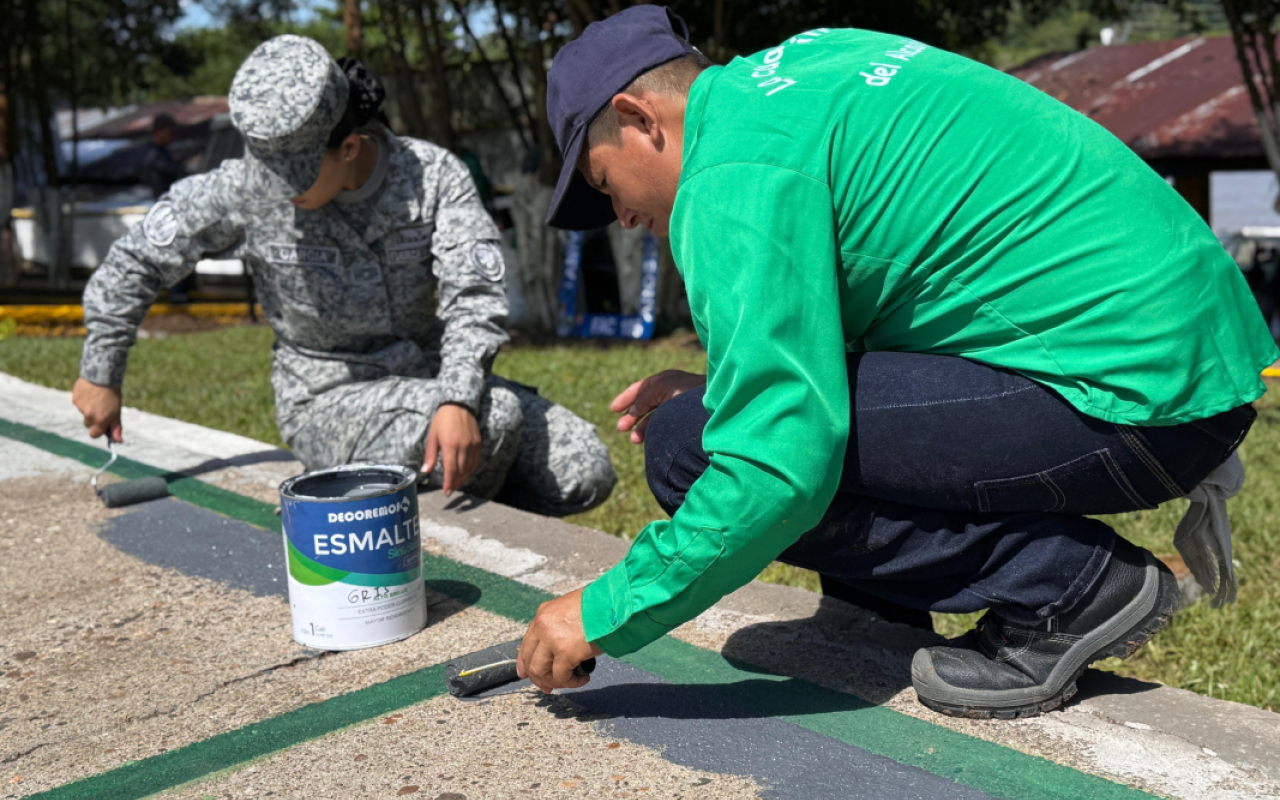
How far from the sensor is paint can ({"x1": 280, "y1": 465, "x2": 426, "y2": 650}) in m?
2.47

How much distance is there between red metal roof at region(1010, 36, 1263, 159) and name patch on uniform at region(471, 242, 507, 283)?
9.18 meters

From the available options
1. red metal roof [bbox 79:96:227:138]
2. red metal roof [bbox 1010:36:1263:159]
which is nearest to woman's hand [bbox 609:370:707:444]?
red metal roof [bbox 1010:36:1263:159]

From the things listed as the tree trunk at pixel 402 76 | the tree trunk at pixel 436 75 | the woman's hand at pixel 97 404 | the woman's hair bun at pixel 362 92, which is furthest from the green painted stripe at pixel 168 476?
the tree trunk at pixel 402 76

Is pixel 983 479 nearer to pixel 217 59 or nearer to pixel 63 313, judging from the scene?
pixel 63 313

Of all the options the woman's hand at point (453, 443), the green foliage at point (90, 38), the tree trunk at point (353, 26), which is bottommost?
the woman's hand at point (453, 443)

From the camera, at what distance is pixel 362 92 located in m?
3.54

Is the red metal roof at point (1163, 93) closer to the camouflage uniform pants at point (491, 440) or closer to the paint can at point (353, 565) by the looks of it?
the camouflage uniform pants at point (491, 440)

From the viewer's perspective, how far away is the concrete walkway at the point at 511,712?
6.44ft

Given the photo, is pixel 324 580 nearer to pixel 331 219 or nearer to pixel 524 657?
pixel 524 657

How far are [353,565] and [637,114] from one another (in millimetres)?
1151

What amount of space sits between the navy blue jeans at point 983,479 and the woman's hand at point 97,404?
7.59 feet

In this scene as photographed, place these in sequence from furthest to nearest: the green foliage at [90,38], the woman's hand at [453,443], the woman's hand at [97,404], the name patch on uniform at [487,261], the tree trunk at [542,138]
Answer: the green foliage at [90,38]
the tree trunk at [542,138]
the woman's hand at [97,404]
the name patch on uniform at [487,261]
the woman's hand at [453,443]

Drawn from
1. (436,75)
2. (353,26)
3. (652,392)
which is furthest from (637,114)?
(353,26)

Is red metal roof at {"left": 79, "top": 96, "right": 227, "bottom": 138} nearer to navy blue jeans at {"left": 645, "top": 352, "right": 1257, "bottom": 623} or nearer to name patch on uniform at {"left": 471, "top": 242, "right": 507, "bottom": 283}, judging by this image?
name patch on uniform at {"left": 471, "top": 242, "right": 507, "bottom": 283}
